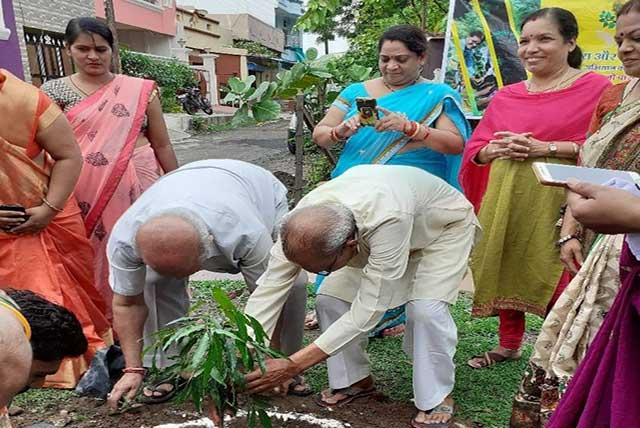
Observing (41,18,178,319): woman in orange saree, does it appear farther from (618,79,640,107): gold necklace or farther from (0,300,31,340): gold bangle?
(618,79,640,107): gold necklace

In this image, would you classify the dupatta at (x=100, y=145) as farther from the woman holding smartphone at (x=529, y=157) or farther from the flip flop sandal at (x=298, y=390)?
the woman holding smartphone at (x=529, y=157)

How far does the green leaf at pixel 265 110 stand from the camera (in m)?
5.32

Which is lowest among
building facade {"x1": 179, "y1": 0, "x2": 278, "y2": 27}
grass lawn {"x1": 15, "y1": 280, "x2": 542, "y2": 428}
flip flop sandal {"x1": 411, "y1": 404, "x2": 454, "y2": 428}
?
grass lawn {"x1": 15, "y1": 280, "x2": 542, "y2": 428}

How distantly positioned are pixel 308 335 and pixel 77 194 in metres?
1.50

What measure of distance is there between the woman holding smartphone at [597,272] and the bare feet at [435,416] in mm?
404

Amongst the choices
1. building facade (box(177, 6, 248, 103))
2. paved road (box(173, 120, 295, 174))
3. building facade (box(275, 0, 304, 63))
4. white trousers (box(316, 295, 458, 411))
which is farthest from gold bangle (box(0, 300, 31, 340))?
building facade (box(275, 0, 304, 63))

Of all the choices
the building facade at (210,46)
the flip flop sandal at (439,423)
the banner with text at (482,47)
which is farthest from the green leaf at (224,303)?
the building facade at (210,46)

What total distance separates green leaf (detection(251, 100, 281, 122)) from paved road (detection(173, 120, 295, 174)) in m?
4.36

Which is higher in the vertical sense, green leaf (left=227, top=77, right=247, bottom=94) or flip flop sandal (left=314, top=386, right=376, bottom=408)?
green leaf (left=227, top=77, right=247, bottom=94)

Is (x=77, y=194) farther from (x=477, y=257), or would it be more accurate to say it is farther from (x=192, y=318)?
(x=477, y=257)

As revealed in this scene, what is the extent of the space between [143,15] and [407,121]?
751 inches

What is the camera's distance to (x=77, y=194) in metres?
3.15

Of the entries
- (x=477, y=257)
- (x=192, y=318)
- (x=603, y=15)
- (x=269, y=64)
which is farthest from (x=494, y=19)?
(x=269, y=64)

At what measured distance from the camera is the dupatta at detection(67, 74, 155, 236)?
3.14 metres
